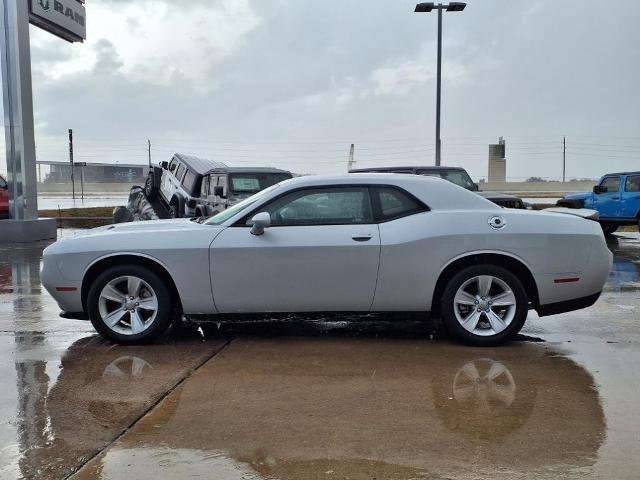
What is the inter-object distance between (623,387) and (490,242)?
1.60 meters

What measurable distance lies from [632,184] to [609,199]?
65cm

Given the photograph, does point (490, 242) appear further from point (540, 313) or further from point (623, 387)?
point (623, 387)

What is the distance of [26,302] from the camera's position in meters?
7.98

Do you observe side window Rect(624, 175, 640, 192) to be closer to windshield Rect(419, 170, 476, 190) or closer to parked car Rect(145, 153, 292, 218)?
windshield Rect(419, 170, 476, 190)

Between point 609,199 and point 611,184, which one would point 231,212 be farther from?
point 611,184

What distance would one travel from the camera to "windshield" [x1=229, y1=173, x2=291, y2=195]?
12.7 metres

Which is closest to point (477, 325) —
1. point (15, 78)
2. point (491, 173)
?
point (15, 78)

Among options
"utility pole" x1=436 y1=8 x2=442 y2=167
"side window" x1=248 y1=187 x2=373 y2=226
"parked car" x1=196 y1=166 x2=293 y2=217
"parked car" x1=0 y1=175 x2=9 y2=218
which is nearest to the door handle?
"side window" x1=248 y1=187 x2=373 y2=226

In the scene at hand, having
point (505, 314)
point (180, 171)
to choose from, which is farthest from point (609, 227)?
point (505, 314)

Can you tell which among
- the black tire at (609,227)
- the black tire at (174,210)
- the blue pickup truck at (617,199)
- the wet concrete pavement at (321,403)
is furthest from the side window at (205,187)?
the black tire at (609,227)

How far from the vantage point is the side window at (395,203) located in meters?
5.75

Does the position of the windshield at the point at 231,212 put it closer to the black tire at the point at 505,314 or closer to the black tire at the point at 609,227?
the black tire at the point at 505,314

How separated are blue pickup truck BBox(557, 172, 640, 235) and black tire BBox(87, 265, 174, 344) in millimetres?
13852

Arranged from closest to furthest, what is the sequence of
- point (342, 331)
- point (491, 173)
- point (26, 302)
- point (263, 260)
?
point (263, 260) → point (342, 331) → point (26, 302) → point (491, 173)
